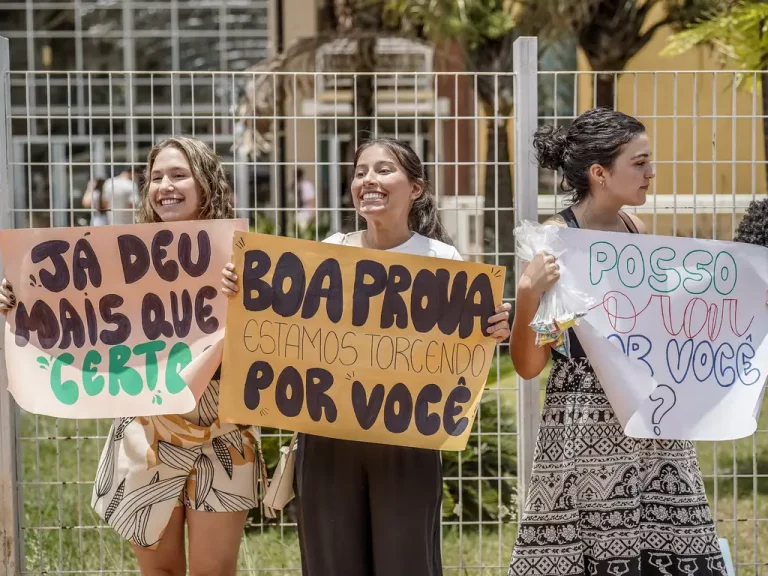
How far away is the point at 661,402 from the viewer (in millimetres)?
3443

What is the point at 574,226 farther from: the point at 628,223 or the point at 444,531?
the point at 444,531

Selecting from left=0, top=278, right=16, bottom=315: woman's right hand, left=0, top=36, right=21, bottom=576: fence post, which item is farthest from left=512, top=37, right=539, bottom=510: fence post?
left=0, top=36, right=21, bottom=576: fence post

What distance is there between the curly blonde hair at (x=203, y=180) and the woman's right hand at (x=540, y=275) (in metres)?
1.09

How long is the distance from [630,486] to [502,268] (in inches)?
31.1

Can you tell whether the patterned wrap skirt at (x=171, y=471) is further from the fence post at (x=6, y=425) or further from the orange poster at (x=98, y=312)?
the fence post at (x=6, y=425)

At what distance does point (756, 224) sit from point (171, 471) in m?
2.11

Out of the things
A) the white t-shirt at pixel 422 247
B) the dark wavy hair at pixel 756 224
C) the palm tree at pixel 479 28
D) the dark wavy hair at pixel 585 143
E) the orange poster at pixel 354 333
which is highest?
the palm tree at pixel 479 28

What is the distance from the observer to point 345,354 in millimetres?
3486

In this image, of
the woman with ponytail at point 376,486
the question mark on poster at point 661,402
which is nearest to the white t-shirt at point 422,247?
the woman with ponytail at point 376,486

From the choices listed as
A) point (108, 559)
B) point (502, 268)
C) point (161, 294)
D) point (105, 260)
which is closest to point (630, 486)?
point (502, 268)

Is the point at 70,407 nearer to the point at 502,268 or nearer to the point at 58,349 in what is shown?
the point at 58,349

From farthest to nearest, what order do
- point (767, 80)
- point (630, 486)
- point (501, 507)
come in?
point (767, 80) → point (501, 507) → point (630, 486)

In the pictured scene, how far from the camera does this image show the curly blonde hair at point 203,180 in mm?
3613

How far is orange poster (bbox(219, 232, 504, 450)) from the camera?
3.44 m
